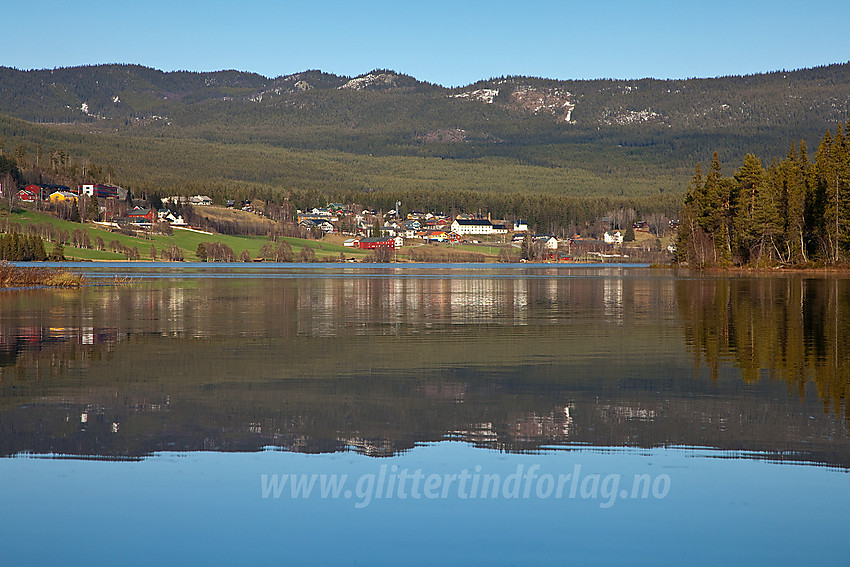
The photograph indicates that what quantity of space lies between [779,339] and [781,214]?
3584 inches

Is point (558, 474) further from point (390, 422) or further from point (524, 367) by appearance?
point (524, 367)

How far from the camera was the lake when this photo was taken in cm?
867

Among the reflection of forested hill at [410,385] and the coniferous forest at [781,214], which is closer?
the reflection of forested hill at [410,385]

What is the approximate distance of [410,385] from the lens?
1742cm

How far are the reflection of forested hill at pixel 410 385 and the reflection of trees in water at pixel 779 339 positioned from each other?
0.14m

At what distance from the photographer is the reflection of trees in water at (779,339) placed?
1852cm

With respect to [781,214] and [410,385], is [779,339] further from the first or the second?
[781,214]

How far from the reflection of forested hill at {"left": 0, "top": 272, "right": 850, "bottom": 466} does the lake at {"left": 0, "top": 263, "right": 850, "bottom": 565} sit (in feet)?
0.27

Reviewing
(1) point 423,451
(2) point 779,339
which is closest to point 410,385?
(1) point 423,451

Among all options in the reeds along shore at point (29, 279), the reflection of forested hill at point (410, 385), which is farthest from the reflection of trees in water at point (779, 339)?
the reeds along shore at point (29, 279)

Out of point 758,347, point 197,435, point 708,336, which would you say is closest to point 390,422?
point 197,435

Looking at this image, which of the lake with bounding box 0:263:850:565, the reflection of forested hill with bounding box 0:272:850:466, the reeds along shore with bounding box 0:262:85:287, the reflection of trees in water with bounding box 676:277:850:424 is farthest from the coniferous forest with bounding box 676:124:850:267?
the lake with bounding box 0:263:850:565

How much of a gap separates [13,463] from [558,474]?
686 cm

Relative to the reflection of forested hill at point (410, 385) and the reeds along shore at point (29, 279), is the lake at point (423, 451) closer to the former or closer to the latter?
the reflection of forested hill at point (410, 385)
